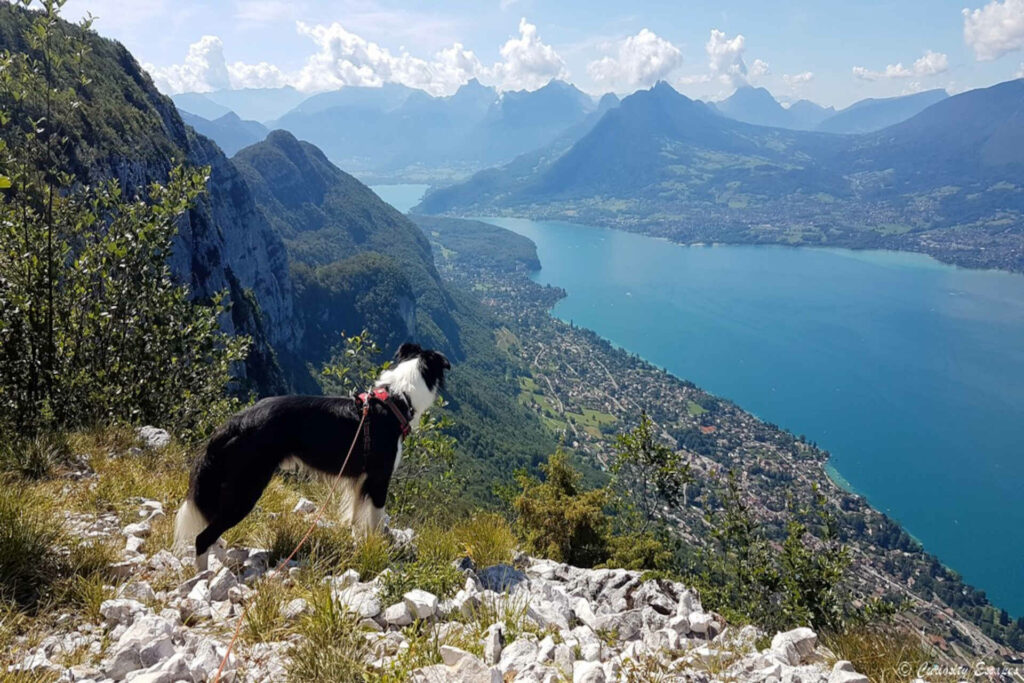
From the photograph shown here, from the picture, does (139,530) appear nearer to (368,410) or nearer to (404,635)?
(368,410)

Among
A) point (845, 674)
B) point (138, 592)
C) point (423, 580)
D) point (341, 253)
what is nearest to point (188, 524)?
point (138, 592)

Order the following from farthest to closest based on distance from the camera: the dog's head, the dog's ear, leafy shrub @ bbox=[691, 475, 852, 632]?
leafy shrub @ bbox=[691, 475, 852, 632] → the dog's ear → the dog's head

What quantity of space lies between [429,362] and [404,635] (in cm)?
264

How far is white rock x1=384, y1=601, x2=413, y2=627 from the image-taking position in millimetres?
3176

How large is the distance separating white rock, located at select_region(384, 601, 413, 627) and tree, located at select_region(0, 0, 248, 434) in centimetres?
457

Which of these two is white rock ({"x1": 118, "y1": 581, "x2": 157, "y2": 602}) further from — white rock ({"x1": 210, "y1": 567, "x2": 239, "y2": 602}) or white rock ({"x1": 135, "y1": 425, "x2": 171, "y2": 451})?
white rock ({"x1": 135, "y1": 425, "x2": 171, "y2": 451})

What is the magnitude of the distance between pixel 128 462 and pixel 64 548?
2040mm

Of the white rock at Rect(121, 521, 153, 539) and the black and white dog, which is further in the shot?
the white rock at Rect(121, 521, 153, 539)

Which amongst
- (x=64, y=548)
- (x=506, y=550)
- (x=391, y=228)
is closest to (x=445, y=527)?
(x=506, y=550)

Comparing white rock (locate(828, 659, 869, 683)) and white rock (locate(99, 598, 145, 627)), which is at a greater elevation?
white rock (locate(99, 598, 145, 627))

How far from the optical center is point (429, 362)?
204 inches

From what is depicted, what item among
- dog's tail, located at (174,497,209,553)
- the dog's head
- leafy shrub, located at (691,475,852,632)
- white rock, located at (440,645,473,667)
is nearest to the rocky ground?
white rock, located at (440,645,473,667)

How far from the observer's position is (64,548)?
3408 mm

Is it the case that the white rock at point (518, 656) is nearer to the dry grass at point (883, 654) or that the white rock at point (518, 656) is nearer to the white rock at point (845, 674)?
the white rock at point (845, 674)
